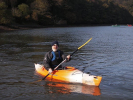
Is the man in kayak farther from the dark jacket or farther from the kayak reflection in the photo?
the kayak reflection

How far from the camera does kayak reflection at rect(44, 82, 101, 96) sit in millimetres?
7570

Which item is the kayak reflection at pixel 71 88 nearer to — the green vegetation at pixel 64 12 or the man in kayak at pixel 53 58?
the man in kayak at pixel 53 58

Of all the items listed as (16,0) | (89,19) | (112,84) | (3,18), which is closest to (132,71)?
(112,84)

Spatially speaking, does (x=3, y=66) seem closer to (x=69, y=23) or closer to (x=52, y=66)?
(x=52, y=66)

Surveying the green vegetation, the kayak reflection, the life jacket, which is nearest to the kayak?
the kayak reflection

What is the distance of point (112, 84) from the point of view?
8359 mm

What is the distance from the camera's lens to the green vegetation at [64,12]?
225ft

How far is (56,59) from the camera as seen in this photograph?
8781mm

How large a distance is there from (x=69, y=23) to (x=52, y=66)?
9061cm

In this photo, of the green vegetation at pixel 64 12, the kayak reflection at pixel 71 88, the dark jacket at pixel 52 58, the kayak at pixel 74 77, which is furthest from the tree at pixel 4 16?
the kayak reflection at pixel 71 88

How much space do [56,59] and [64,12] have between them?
92593 millimetres

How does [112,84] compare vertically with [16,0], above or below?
below

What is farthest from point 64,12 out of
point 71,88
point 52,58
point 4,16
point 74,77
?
point 71,88

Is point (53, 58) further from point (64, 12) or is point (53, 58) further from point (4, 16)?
point (64, 12)
